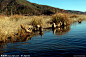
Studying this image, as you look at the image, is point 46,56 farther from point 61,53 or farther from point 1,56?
point 1,56

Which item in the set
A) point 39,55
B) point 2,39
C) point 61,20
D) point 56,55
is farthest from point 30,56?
point 61,20

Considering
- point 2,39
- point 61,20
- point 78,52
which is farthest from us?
point 61,20

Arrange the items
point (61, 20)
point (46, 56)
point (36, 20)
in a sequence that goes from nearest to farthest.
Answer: point (46, 56) < point (36, 20) < point (61, 20)

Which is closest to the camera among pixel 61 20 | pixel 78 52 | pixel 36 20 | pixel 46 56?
pixel 46 56

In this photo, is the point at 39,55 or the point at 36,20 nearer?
the point at 39,55

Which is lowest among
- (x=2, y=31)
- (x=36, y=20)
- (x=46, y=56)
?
(x=46, y=56)

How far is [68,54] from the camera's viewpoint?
19.1 feet

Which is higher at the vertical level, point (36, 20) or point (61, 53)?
point (36, 20)

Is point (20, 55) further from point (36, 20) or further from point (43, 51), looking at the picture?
point (36, 20)

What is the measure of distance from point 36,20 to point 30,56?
41.1 ft

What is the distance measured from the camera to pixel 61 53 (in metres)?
5.91

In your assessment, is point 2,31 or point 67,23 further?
point 67,23

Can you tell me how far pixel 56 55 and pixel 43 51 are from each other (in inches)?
32.5

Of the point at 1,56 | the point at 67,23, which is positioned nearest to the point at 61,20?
the point at 67,23
